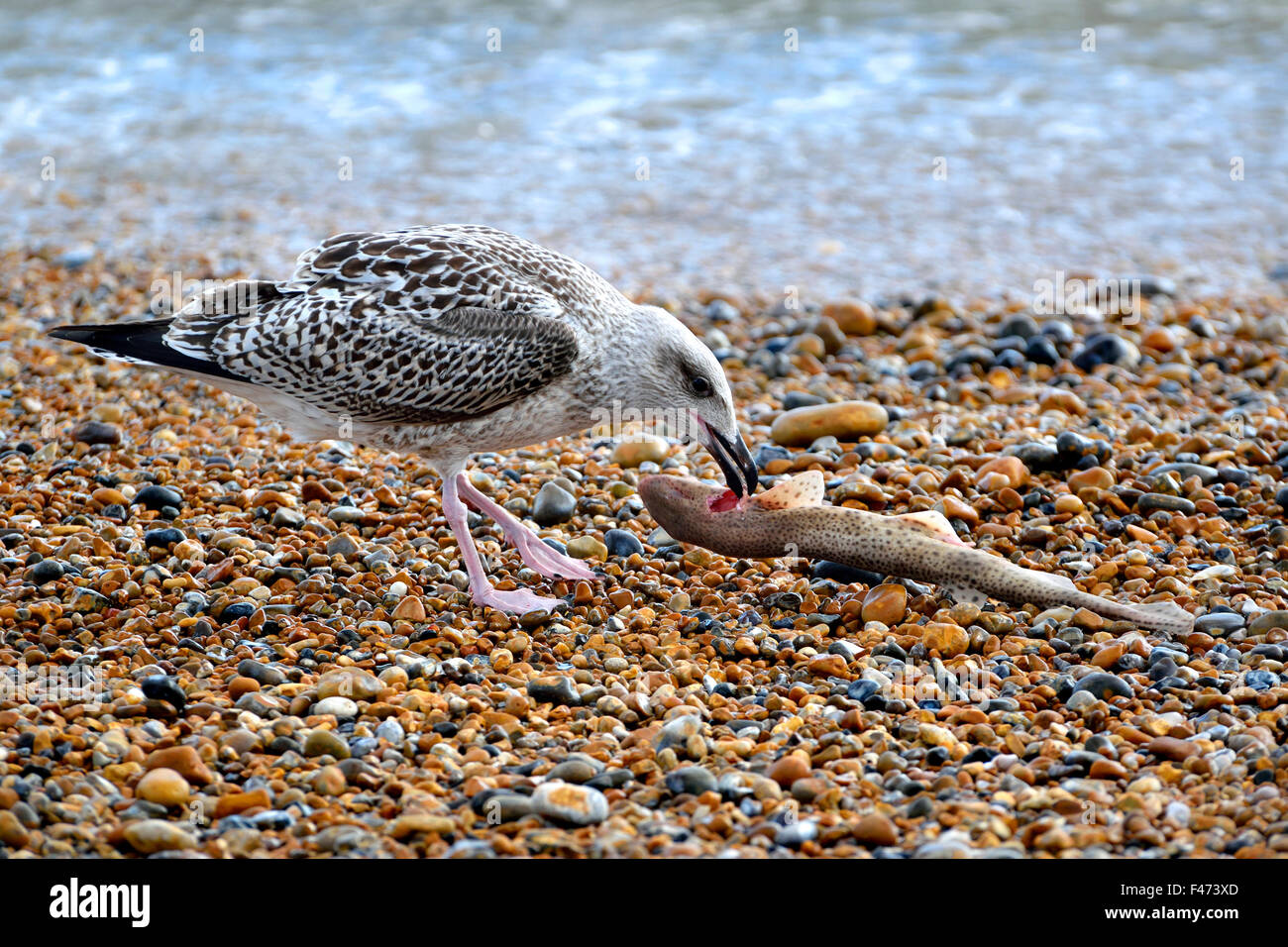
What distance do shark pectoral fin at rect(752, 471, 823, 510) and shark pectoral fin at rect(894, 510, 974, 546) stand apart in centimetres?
39

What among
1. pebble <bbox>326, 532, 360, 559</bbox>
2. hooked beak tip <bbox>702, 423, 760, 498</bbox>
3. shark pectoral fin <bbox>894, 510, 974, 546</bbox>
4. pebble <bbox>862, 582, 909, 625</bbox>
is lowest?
pebble <bbox>326, 532, 360, 559</bbox>

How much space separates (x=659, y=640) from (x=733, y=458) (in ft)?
3.55

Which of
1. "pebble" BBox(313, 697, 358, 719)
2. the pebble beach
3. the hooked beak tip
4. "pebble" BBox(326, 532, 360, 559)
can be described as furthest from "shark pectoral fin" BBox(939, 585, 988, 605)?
"pebble" BBox(326, 532, 360, 559)

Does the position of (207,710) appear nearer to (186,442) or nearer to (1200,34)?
(186,442)

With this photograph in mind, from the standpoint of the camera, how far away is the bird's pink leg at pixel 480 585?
220 inches

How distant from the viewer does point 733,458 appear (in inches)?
Result: 238

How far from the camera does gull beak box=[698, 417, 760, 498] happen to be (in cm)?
595

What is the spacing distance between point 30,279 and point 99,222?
1586 millimetres

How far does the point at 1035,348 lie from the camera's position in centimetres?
836

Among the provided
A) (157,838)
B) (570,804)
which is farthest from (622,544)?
(157,838)

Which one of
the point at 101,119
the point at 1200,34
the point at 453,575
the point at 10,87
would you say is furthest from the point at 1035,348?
the point at 10,87

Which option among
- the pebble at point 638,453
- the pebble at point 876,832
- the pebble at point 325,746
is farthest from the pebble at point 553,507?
the pebble at point 876,832

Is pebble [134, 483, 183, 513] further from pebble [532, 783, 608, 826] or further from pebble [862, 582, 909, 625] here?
pebble [862, 582, 909, 625]
